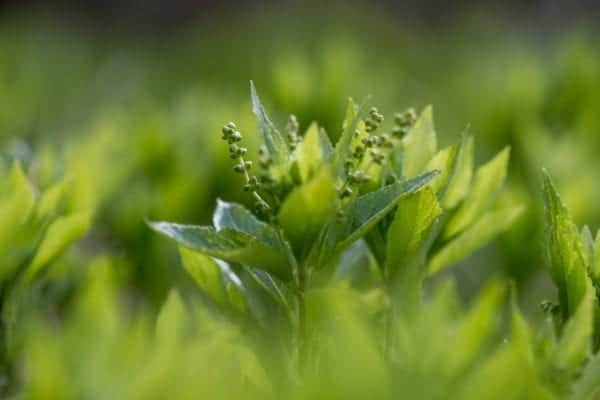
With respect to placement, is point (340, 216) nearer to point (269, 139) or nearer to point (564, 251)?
point (269, 139)

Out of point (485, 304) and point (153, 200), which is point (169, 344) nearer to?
point (485, 304)

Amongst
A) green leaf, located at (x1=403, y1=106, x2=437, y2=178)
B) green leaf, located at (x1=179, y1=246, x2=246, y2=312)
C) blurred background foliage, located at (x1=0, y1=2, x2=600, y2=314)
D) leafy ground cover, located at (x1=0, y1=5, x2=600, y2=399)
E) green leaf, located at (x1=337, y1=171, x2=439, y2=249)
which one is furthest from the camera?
blurred background foliage, located at (x1=0, y1=2, x2=600, y2=314)

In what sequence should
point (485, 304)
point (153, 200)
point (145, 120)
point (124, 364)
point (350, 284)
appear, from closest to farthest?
point (124, 364) < point (485, 304) < point (350, 284) < point (153, 200) < point (145, 120)

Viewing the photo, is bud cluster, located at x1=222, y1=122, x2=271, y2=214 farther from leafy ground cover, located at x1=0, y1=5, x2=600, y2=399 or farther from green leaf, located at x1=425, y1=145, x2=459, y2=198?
green leaf, located at x1=425, y1=145, x2=459, y2=198

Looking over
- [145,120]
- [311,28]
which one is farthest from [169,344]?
[311,28]

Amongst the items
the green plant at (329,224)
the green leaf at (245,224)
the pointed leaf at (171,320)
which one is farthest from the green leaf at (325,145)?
the pointed leaf at (171,320)

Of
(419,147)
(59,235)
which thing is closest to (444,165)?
(419,147)

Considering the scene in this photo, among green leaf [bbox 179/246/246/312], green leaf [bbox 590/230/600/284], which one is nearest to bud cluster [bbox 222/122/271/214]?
green leaf [bbox 179/246/246/312]
